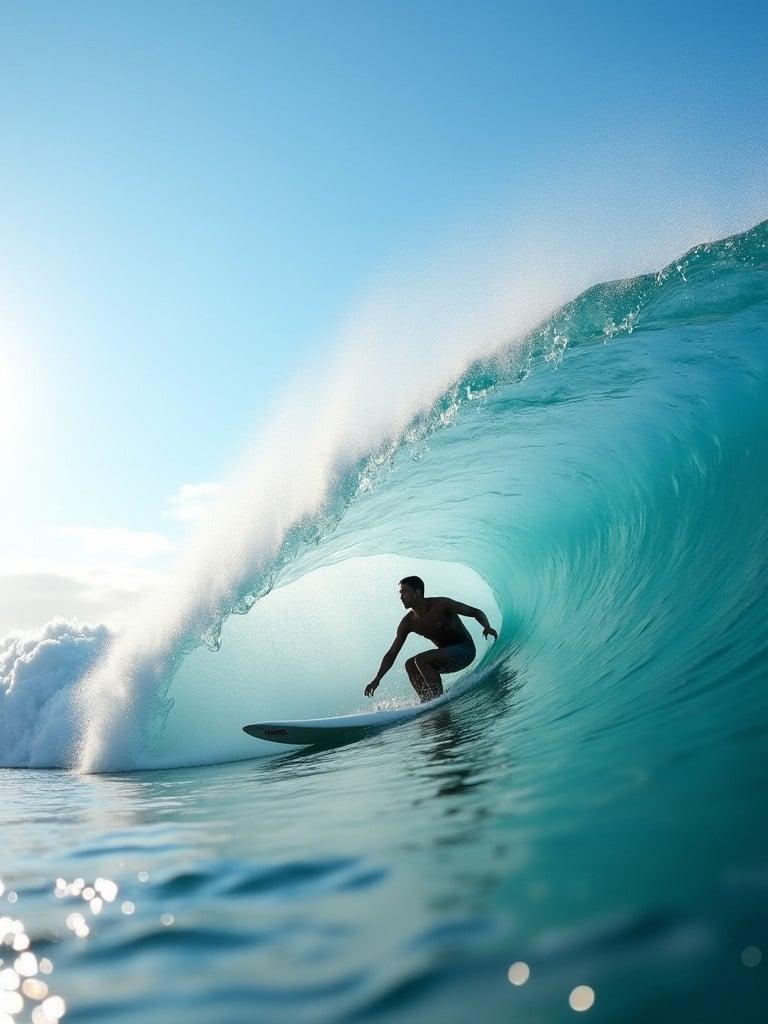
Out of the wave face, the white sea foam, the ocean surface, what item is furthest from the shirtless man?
the white sea foam

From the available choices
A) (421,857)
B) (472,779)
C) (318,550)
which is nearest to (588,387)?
(318,550)

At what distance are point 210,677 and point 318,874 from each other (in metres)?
8.85

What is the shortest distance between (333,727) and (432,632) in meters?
1.90

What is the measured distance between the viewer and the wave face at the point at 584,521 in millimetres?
5184

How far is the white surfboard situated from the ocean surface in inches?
→ 10.9

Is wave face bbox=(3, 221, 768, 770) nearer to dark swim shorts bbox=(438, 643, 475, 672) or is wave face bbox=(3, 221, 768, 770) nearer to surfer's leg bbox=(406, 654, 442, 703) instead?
dark swim shorts bbox=(438, 643, 475, 672)

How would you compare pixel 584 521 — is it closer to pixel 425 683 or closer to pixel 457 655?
pixel 457 655

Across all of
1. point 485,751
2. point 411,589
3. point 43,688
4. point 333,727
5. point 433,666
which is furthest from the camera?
point 43,688

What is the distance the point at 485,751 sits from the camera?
3920mm

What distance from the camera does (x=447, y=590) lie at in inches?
648

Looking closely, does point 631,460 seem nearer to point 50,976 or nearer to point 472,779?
point 472,779

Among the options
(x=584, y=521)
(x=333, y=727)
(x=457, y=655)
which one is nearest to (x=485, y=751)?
(x=333, y=727)

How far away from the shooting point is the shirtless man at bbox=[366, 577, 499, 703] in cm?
788

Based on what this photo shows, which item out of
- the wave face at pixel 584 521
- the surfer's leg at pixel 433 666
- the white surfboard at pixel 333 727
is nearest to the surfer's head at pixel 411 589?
the surfer's leg at pixel 433 666
